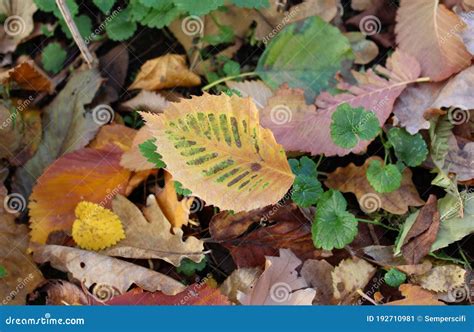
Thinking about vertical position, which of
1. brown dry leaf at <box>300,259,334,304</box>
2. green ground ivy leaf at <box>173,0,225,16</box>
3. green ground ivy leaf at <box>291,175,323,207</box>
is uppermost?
green ground ivy leaf at <box>173,0,225,16</box>

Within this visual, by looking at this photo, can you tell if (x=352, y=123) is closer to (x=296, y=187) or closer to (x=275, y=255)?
(x=296, y=187)

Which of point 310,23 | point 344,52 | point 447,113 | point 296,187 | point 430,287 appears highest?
point 310,23

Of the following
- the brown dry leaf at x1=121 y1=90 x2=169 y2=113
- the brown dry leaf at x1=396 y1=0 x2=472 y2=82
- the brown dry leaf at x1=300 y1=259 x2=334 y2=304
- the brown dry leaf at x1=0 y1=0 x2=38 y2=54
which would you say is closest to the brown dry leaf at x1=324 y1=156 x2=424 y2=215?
the brown dry leaf at x1=300 y1=259 x2=334 y2=304

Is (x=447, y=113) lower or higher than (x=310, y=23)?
lower

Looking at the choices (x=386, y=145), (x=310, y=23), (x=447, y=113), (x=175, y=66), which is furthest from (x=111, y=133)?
(x=447, y=113)

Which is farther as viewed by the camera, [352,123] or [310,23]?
[310,23]

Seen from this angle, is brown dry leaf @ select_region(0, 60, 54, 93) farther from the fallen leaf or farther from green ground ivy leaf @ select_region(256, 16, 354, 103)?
green ground ivy leaf @ select_region(256, 16, 354, 103)

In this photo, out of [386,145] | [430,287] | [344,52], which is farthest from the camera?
[344,52]
